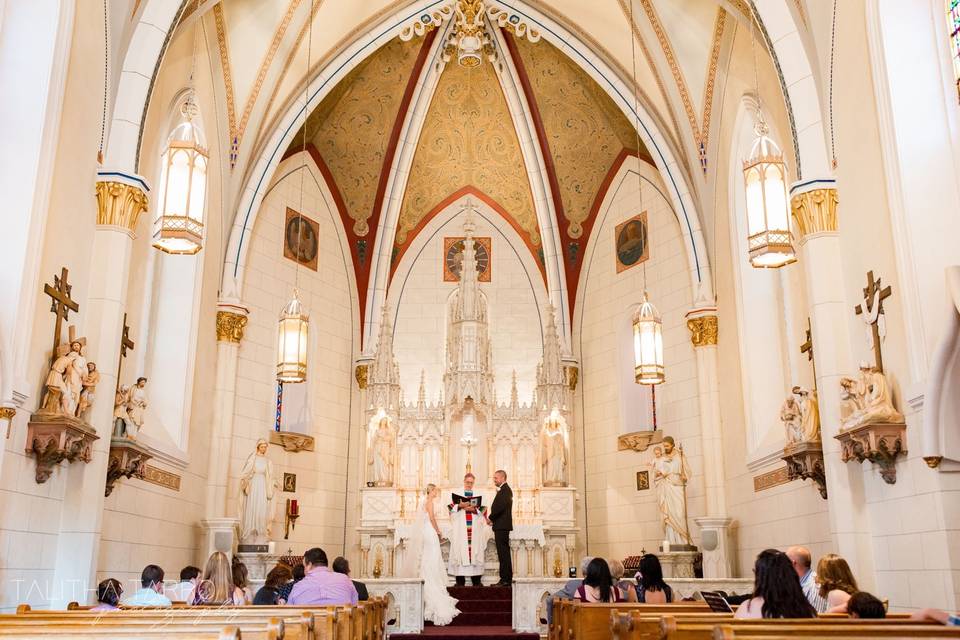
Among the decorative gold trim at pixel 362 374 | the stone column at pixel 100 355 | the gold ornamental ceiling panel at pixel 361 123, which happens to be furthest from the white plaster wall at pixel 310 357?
the stone column at pixel 100 355

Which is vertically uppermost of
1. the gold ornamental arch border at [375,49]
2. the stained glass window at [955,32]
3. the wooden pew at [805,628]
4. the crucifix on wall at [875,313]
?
the gold ornamental arch border at [375,49]

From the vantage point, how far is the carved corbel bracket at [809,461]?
384 inches

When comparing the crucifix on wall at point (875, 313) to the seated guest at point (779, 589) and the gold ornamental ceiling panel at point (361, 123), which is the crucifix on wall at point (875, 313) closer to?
the seated guest at point (779, 589)

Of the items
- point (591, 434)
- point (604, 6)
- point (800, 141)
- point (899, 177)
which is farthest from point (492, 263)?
point (899, 177)

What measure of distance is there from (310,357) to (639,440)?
19.6 feet

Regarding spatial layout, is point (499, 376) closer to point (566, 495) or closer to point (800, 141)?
point (566, 495)

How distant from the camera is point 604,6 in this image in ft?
48.5

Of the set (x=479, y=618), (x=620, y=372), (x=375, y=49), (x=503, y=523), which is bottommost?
(x=479, y=618)

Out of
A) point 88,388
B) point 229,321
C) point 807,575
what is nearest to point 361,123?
point 229,321

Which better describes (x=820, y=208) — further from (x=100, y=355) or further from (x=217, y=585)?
(x=100, y=355)

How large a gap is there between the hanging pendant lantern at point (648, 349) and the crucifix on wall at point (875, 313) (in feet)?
13.2

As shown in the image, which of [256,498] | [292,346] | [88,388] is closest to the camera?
[88,388]

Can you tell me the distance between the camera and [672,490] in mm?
13758

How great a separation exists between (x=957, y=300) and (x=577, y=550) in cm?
1087
